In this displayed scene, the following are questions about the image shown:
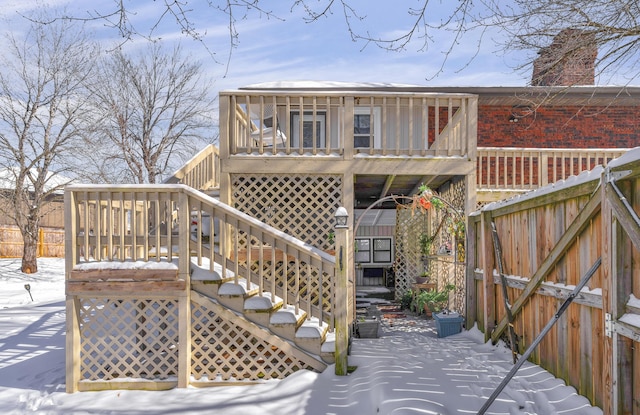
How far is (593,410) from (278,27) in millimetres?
4257

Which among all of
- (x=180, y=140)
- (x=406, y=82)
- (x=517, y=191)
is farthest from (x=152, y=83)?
(x=517, y=191)

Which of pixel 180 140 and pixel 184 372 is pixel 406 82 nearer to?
pixel 184 372

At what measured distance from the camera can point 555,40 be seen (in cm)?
674

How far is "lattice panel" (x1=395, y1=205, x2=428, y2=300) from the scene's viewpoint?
11891 mm

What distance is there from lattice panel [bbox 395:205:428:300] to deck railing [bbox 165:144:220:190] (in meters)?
4.89

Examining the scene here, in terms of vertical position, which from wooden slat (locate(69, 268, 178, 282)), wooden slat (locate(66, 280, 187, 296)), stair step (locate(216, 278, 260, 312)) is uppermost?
wooden slat (locate(69, 268, 178, 282))

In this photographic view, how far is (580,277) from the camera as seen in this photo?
157 inches

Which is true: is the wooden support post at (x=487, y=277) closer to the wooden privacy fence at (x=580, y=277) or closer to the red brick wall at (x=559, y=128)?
the wooden privacy fence at (x=580, y=277)

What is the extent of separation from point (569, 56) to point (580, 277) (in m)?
4.06

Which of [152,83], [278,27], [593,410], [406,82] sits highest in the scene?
[152,83]

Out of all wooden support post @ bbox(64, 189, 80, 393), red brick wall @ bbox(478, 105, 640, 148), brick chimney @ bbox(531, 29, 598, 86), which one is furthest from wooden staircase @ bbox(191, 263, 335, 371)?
red brick wall @ bbox(478, 105, 640, 148)

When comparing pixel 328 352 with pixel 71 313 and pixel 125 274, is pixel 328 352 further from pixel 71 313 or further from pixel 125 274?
pixel 71 313

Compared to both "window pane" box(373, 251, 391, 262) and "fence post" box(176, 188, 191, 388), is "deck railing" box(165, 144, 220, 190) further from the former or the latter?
"window pane" box(373, 251, 391, 262)

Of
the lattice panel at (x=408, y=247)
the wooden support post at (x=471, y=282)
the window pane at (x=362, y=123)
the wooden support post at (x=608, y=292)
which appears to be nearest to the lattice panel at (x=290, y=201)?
the wooden support post at (x=471, y=282)
